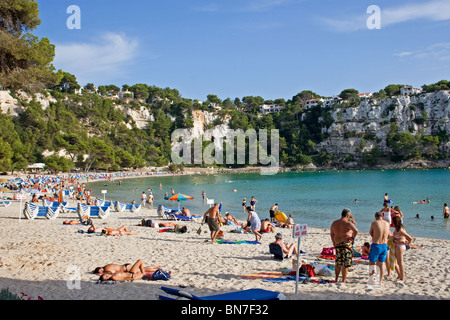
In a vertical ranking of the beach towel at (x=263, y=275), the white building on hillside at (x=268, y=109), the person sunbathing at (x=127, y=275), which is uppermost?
the white building on hillside at (x=268, y=109)

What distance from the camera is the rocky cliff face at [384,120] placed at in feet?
304

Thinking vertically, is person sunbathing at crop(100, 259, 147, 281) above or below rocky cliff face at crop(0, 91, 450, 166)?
below

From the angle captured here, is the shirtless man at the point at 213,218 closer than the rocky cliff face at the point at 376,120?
Yes

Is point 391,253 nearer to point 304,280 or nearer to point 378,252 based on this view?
point 378,252

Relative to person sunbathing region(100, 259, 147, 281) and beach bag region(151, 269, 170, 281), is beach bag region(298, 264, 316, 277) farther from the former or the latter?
person sunbathing region(100, 259, 147, 281)

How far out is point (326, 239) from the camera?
39.9 feet

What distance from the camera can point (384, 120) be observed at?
312 feet

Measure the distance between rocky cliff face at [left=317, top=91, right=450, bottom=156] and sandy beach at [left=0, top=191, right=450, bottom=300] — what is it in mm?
90114

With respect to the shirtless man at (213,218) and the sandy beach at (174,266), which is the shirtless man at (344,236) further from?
the shirtless man at (213,218)

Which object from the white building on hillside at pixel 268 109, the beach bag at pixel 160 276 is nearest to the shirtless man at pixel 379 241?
the beach bag at pixel 160 276

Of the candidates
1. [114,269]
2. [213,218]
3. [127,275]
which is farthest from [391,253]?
[114,269]

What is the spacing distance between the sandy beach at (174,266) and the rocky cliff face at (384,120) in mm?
90114

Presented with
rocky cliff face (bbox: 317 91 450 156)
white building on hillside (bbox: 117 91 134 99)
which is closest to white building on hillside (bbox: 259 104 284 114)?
rocky cliff face (bbox: 317 91 450 156)

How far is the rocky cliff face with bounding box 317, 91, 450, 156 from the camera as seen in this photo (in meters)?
92.6
